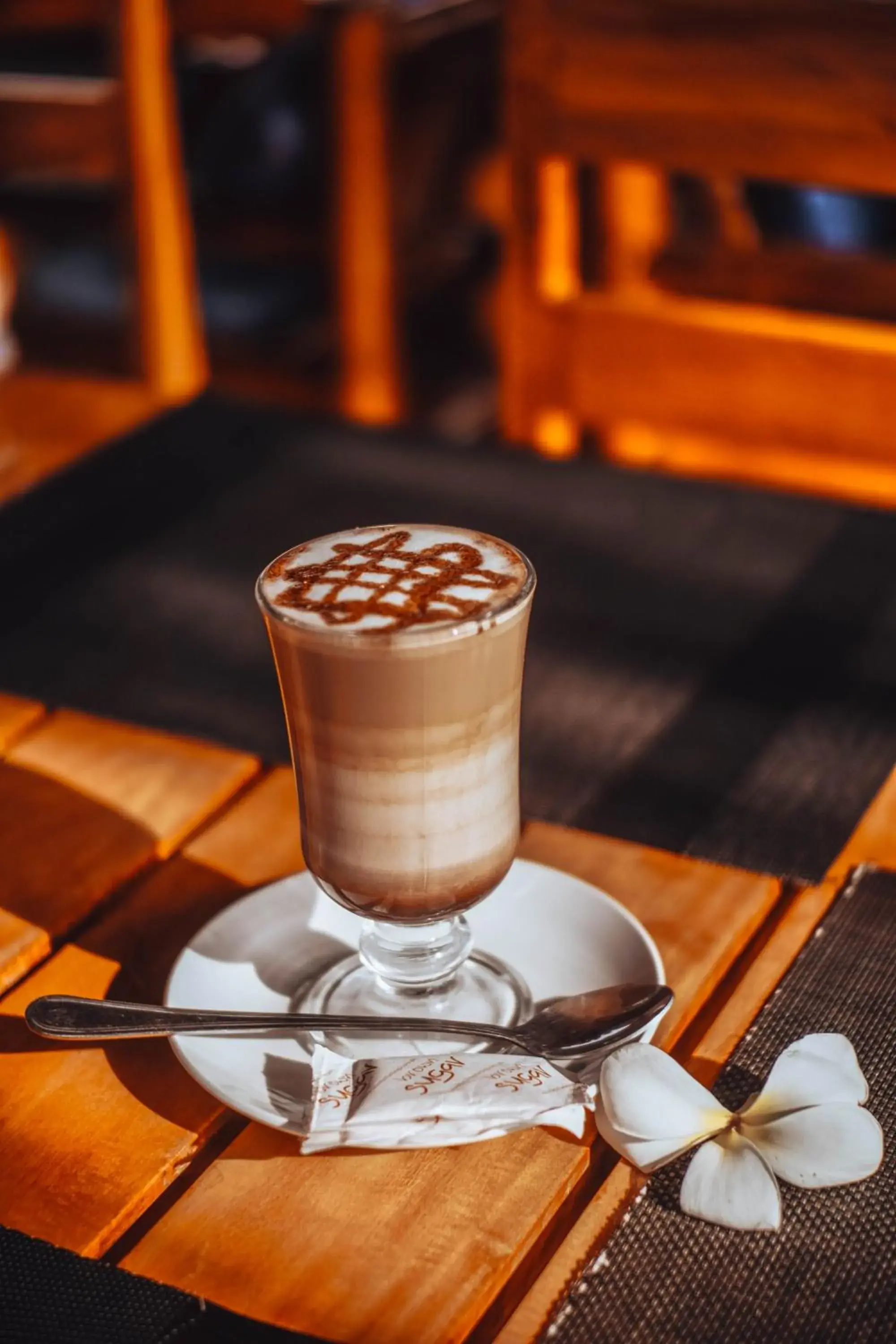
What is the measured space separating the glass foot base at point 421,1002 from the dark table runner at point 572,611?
0.40 feet

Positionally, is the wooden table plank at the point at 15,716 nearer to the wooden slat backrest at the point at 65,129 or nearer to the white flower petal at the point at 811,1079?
the white flower petal at the point at 811,1079

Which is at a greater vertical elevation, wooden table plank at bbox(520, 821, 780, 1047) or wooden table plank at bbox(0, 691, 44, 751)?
wooden table plank at bbox(520, 821, 780, 1047)

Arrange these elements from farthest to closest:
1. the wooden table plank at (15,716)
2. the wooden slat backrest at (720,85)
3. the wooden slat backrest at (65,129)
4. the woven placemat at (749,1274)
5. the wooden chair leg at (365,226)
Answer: the wooden chair leg at (365,226), the wooden slat backrest at (65,129), the wooden slat backrest at (720,85), the wooden table plank at (15,716), the woven placemat at (749,1274)

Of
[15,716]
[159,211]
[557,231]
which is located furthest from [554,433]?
[15,716]

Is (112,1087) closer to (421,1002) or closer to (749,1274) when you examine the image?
(421,1002)

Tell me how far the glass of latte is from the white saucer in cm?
2

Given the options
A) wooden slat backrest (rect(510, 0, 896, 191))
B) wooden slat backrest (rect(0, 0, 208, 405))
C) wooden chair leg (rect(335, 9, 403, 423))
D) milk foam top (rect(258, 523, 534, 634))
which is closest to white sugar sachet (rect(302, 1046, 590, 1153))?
milk foam top (rect(258, 523, 534, 634))

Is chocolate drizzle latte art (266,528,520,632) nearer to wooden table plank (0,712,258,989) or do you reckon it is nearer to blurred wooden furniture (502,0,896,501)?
wooden table plank (0,712,258,989)

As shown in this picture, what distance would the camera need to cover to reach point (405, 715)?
23.1 inches

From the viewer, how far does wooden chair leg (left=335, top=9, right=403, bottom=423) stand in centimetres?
217

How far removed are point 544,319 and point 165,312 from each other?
46 cm

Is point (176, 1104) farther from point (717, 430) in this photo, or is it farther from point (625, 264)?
point (625, 264)

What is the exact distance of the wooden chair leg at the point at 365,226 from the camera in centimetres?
217

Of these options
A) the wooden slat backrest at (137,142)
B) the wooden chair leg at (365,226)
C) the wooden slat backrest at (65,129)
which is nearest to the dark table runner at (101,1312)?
the wooden slat backrest at (137,142)
